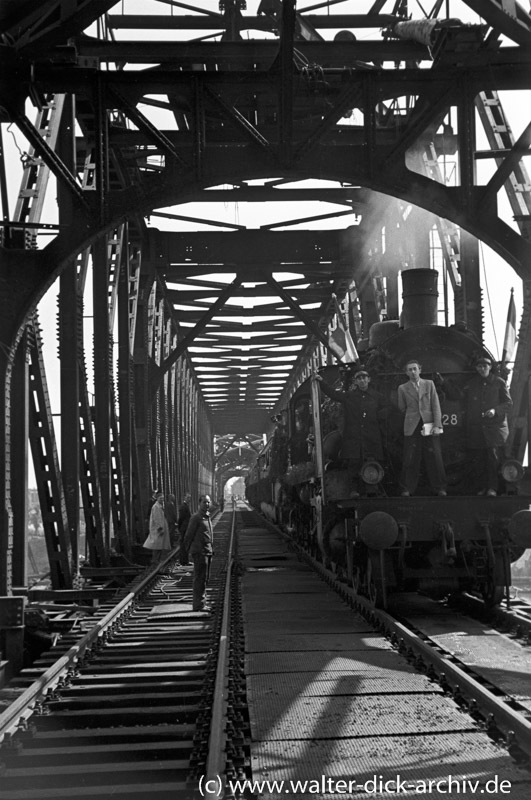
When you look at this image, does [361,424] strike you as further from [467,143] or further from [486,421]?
[467,143]

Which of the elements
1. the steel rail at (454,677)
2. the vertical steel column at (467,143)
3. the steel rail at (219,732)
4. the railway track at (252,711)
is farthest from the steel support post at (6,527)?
the vertical steel column at (467,143)

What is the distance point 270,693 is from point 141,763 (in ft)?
5.34

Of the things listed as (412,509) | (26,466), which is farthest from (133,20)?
(412,509)

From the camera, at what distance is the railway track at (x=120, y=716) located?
5109mm

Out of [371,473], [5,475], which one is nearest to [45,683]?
[5,475]

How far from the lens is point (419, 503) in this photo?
34.0 ft

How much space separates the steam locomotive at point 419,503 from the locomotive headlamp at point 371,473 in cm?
1

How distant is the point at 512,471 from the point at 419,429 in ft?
3.81

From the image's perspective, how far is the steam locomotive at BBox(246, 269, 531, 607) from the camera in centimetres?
1026

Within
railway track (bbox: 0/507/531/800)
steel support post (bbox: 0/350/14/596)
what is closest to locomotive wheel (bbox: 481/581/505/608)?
railway track (bbox: 0/507/531/800)

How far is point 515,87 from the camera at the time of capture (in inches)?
426

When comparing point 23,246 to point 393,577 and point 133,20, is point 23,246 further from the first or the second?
point 133,20

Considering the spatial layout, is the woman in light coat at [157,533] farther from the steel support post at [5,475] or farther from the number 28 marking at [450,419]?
the steel support post at [5,475]

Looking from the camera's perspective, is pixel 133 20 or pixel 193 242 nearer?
pixel 133 20
